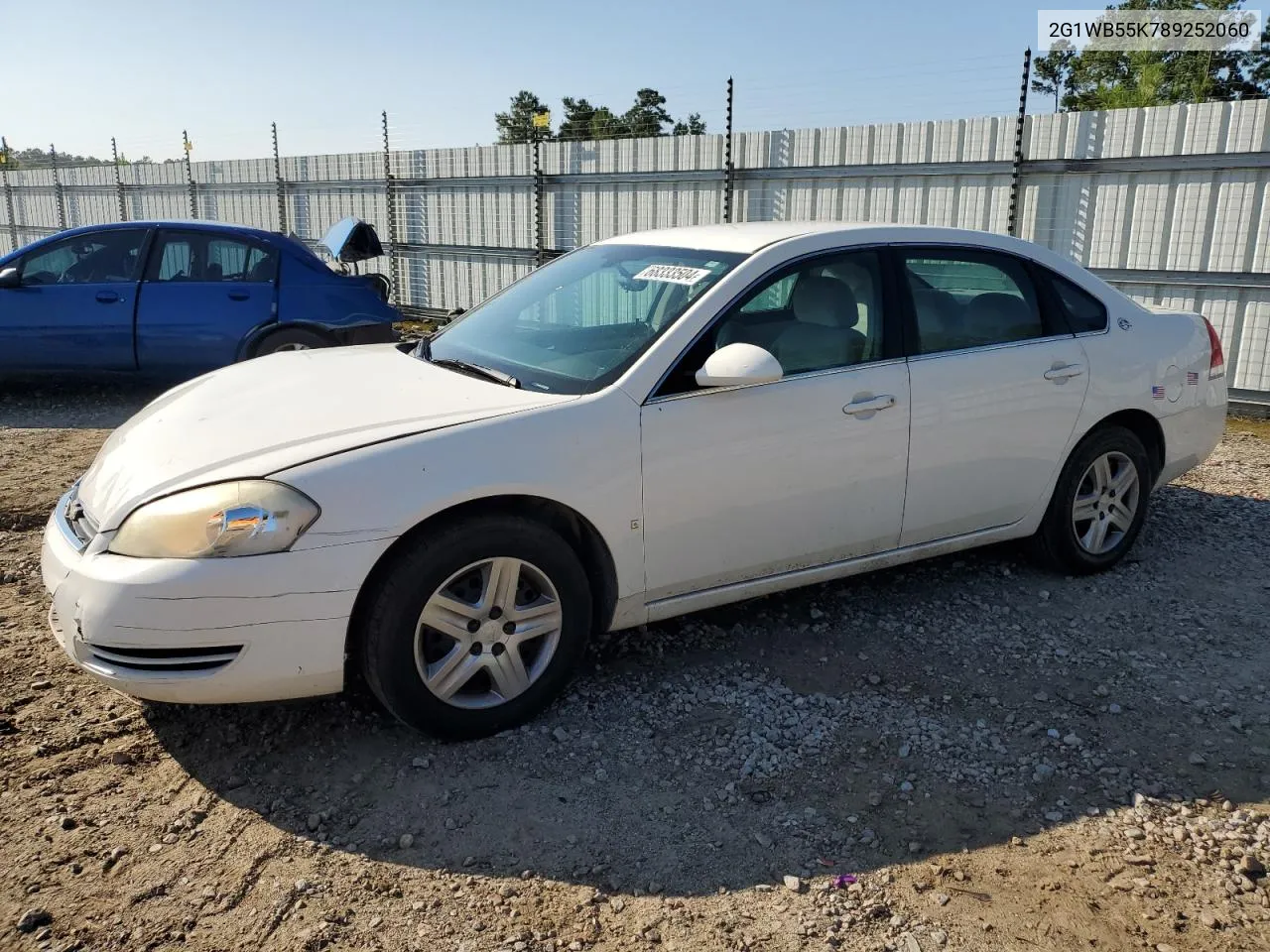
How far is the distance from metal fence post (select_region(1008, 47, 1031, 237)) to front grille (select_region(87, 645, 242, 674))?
27.6 ft

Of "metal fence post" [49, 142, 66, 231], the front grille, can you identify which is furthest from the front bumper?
"metal fence post" [49, 142, 66, 231]

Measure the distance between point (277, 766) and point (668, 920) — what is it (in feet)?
4.47

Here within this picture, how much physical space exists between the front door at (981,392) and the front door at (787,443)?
5.6 inches

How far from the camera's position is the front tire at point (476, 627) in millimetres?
3109

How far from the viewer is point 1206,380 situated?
16.9ft

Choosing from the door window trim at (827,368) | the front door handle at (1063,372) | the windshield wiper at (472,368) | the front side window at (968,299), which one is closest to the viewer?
the door window trim at (827,368)

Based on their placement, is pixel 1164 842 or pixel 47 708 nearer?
pixel 1164 842

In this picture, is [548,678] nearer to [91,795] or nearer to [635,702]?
[635,702]

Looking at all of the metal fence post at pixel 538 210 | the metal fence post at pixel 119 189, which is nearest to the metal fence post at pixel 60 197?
the metal fence post at pixel 119 189

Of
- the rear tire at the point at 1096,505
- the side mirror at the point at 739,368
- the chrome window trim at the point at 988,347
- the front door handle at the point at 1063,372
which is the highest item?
the side mirror at the point at 739,368

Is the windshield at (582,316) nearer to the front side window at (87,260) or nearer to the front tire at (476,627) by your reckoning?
the front tire at (476,627)

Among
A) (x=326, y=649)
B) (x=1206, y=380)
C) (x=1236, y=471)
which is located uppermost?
(x=1206, y=380)

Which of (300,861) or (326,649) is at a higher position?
(326,649)

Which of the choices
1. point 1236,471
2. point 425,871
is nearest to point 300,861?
point 425,871
